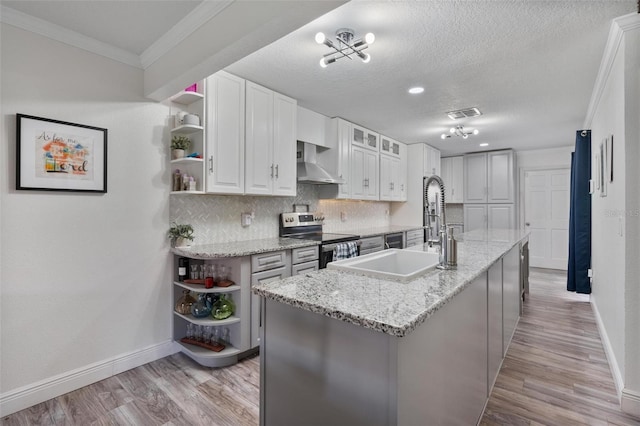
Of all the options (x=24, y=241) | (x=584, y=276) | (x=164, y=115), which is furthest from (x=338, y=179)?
(x=584, y=276)

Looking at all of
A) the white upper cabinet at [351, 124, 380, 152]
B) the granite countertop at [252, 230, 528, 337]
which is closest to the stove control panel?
the white upper cabinet at [351, 124, 380, 152]

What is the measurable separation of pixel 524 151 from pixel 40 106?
718 cm

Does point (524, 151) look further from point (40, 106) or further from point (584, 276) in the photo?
point (40, 106)

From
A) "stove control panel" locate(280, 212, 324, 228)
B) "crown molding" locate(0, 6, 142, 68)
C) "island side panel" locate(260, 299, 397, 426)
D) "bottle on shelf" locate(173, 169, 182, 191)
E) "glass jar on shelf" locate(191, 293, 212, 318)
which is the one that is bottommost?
"glass jar on shelf" locate(191, 293, 212, 318)

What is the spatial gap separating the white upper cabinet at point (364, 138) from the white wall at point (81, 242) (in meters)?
2.51

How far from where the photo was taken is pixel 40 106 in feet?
6.45

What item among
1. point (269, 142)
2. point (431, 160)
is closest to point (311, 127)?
point (269, 142)

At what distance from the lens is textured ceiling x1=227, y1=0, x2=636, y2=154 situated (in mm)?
1875

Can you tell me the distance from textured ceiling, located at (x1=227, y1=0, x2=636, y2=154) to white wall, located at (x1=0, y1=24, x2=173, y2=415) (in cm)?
101

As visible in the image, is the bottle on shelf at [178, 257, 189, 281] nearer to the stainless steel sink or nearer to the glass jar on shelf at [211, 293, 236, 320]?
the glass jar on shelf at [211, 293, 236, 320]

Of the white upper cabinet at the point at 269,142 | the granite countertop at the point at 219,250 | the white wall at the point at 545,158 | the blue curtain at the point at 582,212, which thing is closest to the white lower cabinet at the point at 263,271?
the granite countertop at the point at 219,250

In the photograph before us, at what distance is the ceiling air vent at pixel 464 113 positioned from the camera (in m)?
3.63

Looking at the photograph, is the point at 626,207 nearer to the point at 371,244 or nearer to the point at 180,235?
the point at 371,244

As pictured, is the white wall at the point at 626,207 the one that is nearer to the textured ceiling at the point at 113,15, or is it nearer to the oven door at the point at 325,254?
the oven door at the point at 325,254
